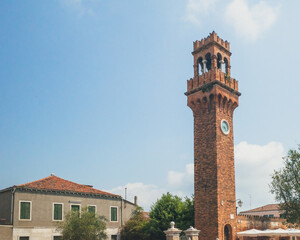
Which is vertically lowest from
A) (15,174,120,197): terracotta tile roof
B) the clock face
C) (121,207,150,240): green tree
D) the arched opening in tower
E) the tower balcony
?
(121,207,150,240): green tree

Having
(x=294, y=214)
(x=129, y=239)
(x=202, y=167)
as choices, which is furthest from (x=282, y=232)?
(x=129, y=239)

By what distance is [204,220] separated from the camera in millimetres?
28797

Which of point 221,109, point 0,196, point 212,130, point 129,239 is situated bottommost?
point 129,239

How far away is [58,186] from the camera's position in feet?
108

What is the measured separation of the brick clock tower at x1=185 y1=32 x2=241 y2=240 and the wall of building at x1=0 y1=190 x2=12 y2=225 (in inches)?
626

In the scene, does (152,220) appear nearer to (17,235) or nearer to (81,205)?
(81,205)

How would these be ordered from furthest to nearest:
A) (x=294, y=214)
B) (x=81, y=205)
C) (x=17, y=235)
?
(x=81, y=205)
(x=17, y=235)
(x=294, y=214)

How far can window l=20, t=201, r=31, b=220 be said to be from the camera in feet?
97.8

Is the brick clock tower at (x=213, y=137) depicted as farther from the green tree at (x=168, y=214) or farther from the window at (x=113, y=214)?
the window at (x=113, y=214)

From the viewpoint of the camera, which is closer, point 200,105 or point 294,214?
point 294,214

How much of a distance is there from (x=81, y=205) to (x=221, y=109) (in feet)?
52.5

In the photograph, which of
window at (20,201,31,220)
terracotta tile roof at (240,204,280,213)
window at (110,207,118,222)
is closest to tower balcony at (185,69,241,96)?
window at (110,207,118,222)

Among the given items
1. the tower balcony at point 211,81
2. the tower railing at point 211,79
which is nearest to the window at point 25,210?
the tower balcony at point 211,81

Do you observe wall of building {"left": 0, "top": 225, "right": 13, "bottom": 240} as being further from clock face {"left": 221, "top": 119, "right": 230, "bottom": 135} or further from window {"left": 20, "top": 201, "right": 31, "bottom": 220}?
clock face {"left": 221, "top": 119, "right": 230, "bottom": 135}
